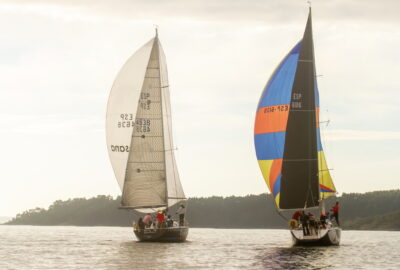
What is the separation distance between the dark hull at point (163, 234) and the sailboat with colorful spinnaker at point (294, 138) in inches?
258

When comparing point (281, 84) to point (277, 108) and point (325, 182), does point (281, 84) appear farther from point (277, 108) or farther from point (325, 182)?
point (325, 182)

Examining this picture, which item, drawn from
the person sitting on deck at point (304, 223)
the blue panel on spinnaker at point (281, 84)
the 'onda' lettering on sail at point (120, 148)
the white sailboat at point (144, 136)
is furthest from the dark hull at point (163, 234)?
the blue panel on spinnaker at point (281, 84)

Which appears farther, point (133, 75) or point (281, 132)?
point (133, 75)

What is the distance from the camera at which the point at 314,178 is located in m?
52.1

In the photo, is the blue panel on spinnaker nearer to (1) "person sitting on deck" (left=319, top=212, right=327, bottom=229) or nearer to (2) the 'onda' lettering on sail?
(1) "person sitting on deck" (left=319, top=212, right=327, bottom=229)

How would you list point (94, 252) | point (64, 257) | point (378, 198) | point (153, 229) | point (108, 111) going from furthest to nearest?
point (378, 198), point (108, 111), point (153, 229), point (94, 252), point (64, 257)

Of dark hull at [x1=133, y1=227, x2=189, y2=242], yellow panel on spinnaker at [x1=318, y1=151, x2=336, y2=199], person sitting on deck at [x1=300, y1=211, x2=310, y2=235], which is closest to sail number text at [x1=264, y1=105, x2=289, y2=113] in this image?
yellow panel on spinnaker at [x1=318, y1=151, x2=336, y2=199]

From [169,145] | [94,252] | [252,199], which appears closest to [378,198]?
[252,199]

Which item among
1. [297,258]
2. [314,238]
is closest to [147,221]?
[314,238]

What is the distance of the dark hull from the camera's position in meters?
55.0

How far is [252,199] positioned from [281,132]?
73457mm

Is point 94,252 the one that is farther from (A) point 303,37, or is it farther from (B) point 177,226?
(A) point 303,37

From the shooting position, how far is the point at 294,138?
51562 millimetres

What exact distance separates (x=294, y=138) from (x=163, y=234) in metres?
9.96
